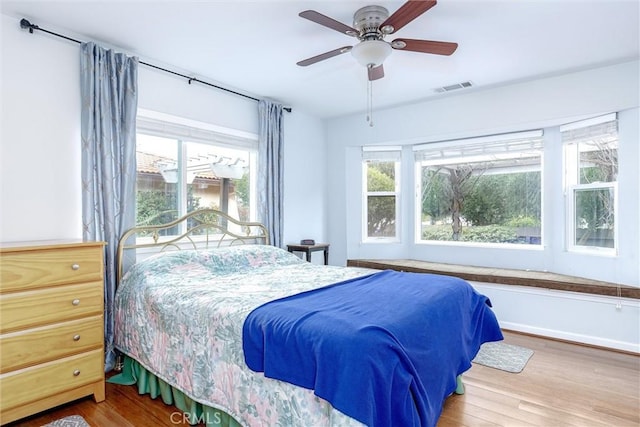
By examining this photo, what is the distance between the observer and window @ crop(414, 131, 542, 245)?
13.5 feet

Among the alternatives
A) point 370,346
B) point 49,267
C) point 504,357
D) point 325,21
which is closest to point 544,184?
point 504,357

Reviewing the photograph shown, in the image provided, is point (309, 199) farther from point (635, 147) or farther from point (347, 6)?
point (635, 147)

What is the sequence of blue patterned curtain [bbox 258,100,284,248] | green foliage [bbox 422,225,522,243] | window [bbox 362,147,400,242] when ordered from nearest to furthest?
blue patterned curtain [bbox 258,100,284,248] < green foliage [bbox 422,225,522,243] < window [bbox 362,147,400,242]

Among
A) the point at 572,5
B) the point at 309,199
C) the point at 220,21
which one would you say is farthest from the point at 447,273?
the point at 220,21

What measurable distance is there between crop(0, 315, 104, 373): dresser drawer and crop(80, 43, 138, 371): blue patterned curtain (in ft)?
1.49

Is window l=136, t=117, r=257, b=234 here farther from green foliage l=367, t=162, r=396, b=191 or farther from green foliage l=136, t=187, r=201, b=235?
green foliage l=367, t=162, r=396, b=191

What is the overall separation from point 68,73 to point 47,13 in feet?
1.35

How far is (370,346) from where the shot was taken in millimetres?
1364

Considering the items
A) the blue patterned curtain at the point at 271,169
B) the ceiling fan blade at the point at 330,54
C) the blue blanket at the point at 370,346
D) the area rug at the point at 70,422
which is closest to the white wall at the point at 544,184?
the blue patterned curtain at the point at 271,169

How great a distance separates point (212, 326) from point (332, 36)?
2.22 meters

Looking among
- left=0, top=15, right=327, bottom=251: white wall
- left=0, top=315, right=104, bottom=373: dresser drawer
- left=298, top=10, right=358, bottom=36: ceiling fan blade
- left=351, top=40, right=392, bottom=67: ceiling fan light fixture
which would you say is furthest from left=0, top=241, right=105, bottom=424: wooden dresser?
left=351, top=40, right=392, bottom=67: ceiling fan light fixture

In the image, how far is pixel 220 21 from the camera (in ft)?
8.13

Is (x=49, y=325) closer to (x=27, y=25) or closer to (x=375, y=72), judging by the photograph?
(x=27, y=25)

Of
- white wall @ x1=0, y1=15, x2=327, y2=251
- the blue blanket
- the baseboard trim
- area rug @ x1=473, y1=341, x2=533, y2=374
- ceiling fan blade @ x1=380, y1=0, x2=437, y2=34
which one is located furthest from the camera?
the baseboard trim
